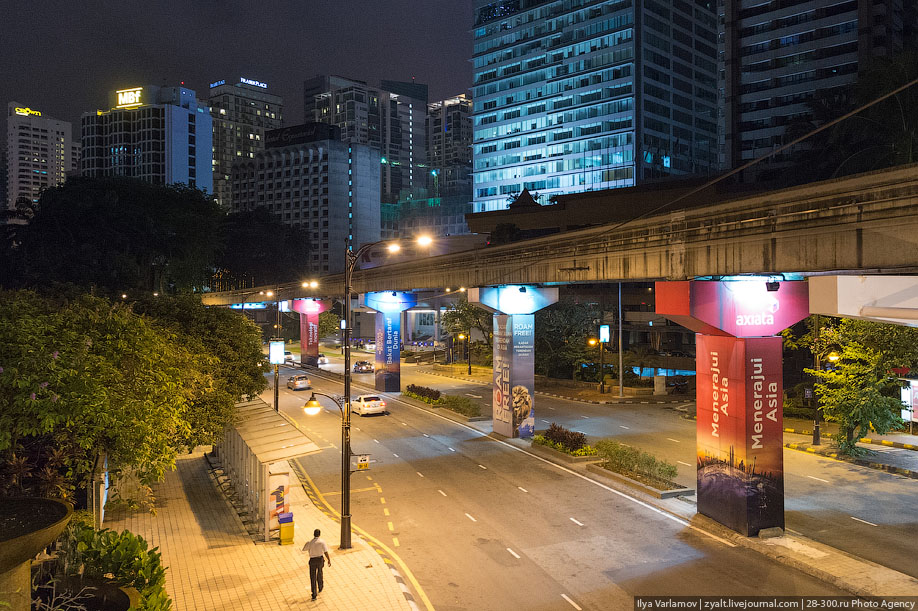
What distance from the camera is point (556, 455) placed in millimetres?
30266

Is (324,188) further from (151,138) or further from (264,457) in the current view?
(264,457)

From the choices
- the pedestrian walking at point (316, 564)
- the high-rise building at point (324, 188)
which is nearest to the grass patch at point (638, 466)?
the pedestrian walking at point (316, 564)

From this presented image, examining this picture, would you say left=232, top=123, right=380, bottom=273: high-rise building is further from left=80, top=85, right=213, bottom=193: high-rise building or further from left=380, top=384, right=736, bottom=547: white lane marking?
left=380, top=384, right=736, bottom=547: white lane marking

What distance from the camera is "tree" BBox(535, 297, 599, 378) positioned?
189ft

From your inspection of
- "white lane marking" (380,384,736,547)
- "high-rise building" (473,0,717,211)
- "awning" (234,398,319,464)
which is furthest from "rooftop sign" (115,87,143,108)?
"awning" (234,398,319,464)

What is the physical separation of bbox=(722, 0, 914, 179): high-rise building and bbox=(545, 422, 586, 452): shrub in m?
65.9

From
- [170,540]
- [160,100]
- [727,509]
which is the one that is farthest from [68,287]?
[160,100]

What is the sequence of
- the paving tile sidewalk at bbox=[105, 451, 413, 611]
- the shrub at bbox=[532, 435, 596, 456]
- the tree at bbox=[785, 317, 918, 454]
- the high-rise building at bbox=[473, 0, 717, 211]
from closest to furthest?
1. the paving tile sidewalk at bbox=[105, 451, 413, 611]
2. the tree at bbox=[785, 317, 918, 454]
3. the shrub at bbox=[532, 435, 596, 456]
4. the high-rise building at bbox=[473, 0, 717, 211]

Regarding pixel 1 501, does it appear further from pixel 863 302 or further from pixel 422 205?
pixel 422 205

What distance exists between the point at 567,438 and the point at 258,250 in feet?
340

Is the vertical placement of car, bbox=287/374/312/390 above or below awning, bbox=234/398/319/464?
below

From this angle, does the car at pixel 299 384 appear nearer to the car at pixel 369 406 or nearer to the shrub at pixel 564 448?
the car at pixel 369 406

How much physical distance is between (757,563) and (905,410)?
15.8 m

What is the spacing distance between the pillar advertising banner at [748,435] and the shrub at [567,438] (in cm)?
1018
